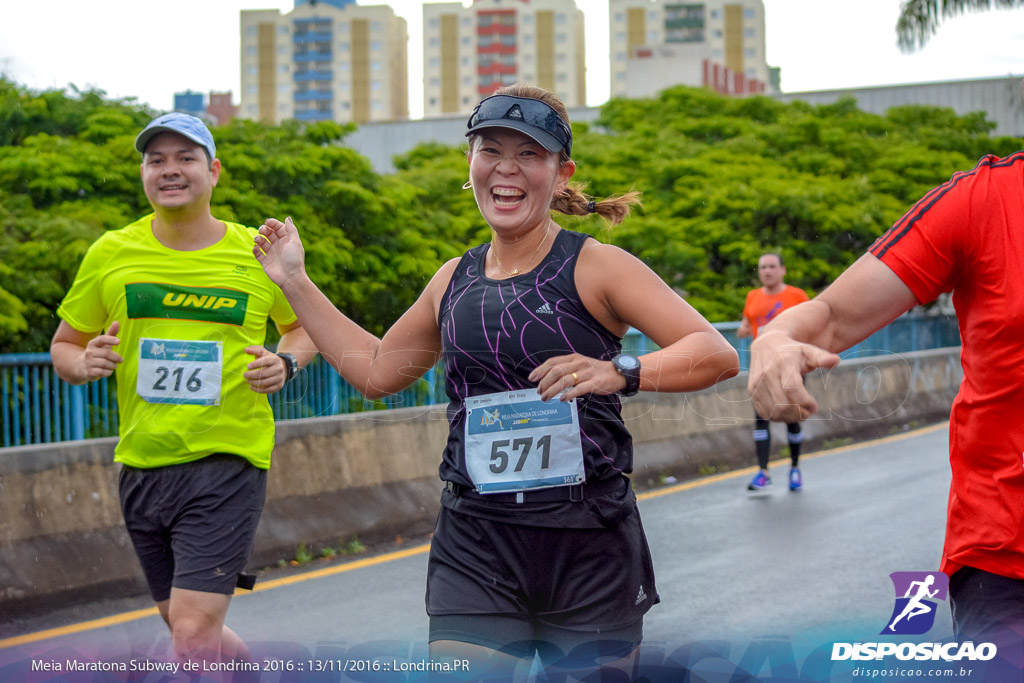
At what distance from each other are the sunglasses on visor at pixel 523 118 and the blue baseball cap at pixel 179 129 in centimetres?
146

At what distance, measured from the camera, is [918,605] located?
3004 millimetres

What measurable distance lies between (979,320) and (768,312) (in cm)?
796

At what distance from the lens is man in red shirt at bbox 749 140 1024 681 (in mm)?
2451

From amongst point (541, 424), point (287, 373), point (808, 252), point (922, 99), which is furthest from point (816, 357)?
point (922, 99)

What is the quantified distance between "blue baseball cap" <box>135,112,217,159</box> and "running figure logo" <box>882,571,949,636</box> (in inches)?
105

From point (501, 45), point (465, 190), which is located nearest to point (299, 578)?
point (465, 190)

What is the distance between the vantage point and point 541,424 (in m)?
3.10

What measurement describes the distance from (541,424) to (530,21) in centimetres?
15786

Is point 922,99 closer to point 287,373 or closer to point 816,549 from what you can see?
point 816,549

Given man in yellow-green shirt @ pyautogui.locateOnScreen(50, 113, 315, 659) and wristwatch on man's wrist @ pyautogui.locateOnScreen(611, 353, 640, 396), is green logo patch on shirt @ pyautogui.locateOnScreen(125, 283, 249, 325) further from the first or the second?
wristwatch on man's wrist @ pyautogui.locateOnScreen(611, 353, 640, 396)

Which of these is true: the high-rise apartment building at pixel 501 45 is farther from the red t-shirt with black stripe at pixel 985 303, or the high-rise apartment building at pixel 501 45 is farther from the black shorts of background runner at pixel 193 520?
the red t-shirt with black stripe at pixel 985 303

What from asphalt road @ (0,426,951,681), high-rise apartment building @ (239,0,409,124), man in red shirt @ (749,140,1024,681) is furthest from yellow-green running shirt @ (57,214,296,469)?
high-rise apartment building @ (239,0,409,124)

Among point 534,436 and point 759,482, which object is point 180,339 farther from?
point 759,482

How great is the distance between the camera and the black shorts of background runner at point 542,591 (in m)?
3.04
